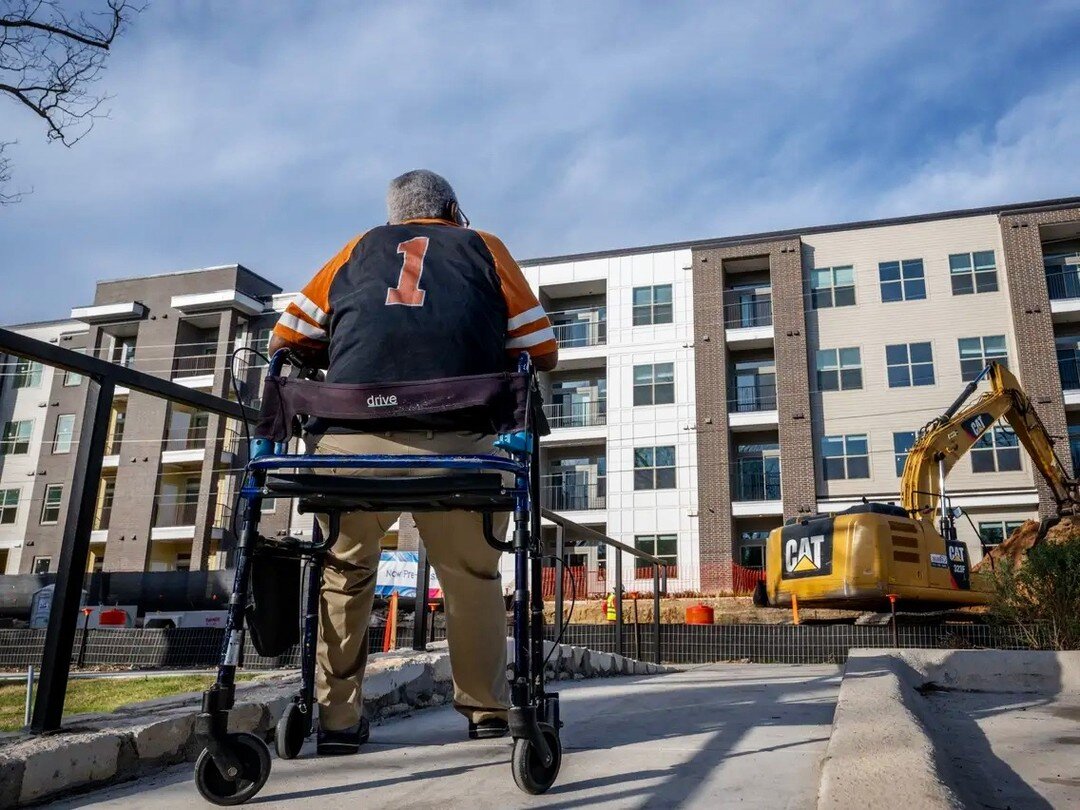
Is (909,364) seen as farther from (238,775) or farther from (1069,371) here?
(238,775)

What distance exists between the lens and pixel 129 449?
3394cm

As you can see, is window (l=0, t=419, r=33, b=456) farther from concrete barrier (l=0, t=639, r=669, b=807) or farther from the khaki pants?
the khaki pants

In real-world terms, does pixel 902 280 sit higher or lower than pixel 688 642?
higher

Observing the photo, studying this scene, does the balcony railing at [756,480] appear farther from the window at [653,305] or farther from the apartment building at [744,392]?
the window at [653,305]

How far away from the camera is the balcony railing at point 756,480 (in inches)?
1111

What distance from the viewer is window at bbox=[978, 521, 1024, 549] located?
2539cm

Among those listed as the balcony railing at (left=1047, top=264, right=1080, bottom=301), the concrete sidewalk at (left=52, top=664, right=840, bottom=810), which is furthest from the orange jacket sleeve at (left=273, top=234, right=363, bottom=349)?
the balcony railing at (left=1047, top=264, right=1080, bottom=301)

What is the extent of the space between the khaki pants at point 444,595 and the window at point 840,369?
92.5 ft

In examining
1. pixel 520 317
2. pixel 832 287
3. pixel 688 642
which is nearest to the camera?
pixel 520 317

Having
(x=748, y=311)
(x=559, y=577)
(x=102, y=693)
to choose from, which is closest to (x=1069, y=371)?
(x=748, y=311)

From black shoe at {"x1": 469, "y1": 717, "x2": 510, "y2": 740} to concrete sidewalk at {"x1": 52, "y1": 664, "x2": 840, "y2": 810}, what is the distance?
4 cm

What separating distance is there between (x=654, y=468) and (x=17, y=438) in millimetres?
26756

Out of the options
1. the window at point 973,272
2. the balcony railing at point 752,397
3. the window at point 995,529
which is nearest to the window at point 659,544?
the balcony railing at point 752,397

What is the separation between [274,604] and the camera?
237cm
